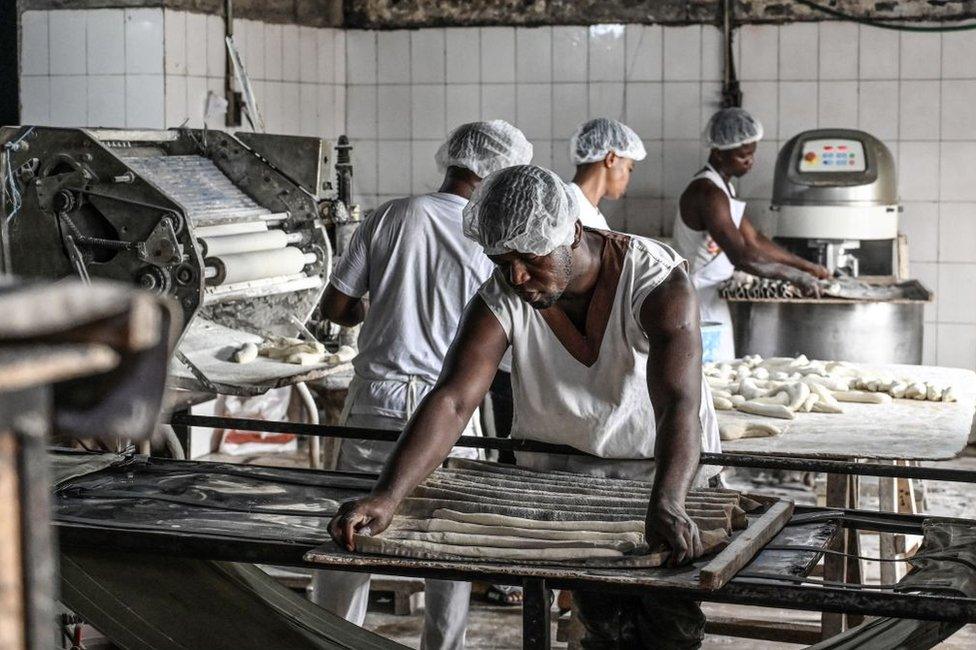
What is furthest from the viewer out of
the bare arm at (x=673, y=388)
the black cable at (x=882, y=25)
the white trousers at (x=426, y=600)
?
the black cable at (x=882, y=25)

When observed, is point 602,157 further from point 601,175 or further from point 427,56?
point 427,56

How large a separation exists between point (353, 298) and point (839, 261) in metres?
3.33

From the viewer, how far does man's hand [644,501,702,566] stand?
2.36 meters

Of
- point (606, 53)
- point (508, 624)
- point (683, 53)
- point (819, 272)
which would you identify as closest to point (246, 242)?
point (508, 624)

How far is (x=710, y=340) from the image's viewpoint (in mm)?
4887

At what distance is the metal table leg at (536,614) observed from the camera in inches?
93.2

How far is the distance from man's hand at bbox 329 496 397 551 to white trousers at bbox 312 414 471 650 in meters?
1.02

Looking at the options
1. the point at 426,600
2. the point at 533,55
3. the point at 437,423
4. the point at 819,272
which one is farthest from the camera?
the point at 533,55

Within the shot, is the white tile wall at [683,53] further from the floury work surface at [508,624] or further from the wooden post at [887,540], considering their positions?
the wooden post at [887,540]

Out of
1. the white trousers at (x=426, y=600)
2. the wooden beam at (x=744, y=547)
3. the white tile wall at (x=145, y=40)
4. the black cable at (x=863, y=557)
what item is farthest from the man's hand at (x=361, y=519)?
the white tile wall at (x=145, y=40)

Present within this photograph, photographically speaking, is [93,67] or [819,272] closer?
[819,272]

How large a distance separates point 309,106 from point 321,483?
4509 mm

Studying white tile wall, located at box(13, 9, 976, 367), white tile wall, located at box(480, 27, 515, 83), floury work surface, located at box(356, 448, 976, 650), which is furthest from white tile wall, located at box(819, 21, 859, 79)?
floury work surface, located at box(356, 448, 976, 650)

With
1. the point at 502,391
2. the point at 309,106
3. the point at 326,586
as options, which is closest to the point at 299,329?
the point at 502,391
